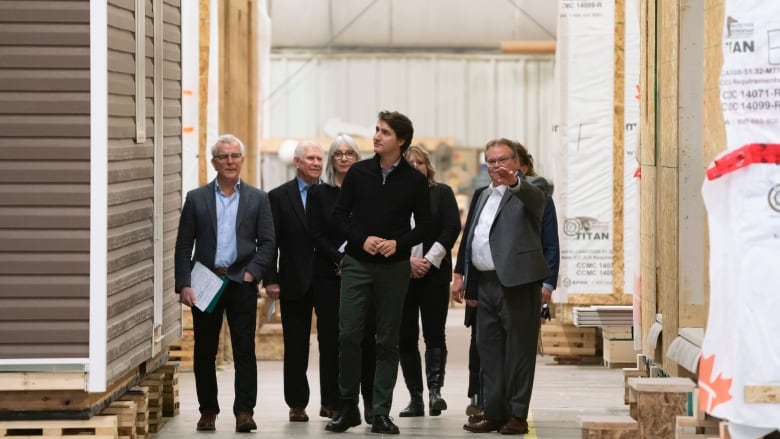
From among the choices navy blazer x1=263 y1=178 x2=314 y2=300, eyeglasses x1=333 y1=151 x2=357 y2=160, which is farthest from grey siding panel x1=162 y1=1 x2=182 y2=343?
eyeglasses x1=333 y1=151 x2=357 y2=160

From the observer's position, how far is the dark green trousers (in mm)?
9242

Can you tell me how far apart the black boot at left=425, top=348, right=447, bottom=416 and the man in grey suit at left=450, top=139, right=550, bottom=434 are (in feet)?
3.20

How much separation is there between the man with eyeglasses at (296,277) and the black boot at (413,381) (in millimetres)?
651

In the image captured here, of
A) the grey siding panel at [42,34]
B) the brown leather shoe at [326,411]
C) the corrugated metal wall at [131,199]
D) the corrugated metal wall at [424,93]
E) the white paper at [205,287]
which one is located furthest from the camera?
the corrugated metal wall at [424,93]

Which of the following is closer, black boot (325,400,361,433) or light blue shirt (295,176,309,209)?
black boot (325,400,361,433)

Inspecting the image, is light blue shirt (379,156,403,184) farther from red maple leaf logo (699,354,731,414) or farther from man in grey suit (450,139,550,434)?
red maple leaf logo (699,354,731,414)

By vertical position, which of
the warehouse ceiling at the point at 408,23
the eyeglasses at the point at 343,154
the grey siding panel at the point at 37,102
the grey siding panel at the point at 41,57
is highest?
the warehouse ceiling at the point at 408,23

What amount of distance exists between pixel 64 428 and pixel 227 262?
2001 millimetres

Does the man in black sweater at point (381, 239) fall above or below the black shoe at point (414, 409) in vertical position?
above

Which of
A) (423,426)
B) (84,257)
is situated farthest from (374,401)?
(84,257)

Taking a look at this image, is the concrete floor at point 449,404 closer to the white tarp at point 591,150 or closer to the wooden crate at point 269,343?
the wooden crate at point 269,343

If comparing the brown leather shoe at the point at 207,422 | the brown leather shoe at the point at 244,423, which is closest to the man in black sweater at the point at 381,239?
the brown leather shoe at the point at 244,423

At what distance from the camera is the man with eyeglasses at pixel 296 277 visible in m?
9.88

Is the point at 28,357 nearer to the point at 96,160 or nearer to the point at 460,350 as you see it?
the point at 96,160
